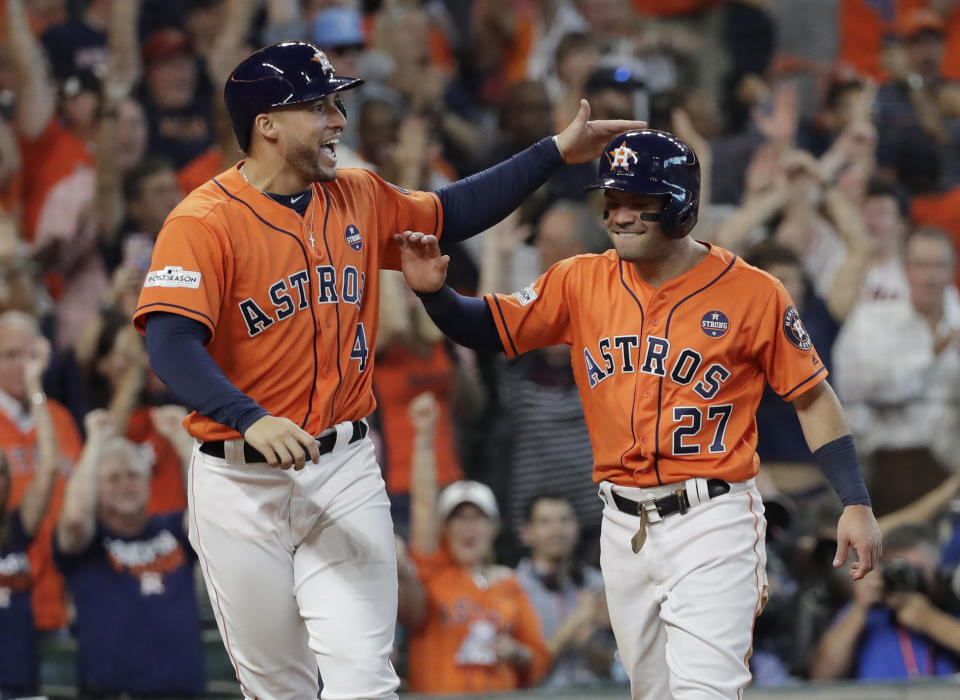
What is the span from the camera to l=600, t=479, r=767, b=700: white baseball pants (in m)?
3.63

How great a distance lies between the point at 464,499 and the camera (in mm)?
5828

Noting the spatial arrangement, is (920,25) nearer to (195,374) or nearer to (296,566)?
(296,566)

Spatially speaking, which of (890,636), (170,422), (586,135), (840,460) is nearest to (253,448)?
(586,135)

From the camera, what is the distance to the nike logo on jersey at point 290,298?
3482 millimetres

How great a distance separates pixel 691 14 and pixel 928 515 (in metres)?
3.69

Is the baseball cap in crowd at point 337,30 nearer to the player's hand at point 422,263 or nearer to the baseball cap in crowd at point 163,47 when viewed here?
the baseball cap in crowd at point 163,47

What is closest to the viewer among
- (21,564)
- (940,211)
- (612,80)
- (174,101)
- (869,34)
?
(21,564)

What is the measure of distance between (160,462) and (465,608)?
1.43 metres

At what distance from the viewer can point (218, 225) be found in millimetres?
3447

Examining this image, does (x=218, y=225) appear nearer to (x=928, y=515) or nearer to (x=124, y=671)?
(x=124, y=671)

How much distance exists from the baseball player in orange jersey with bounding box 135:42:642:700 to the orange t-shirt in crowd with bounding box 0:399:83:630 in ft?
7.52

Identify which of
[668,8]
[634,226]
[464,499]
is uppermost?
[668,8]

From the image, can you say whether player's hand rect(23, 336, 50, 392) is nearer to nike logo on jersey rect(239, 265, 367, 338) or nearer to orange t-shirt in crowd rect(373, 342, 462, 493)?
orange t-shirt in crowd rect(373, 342, 462, 493)

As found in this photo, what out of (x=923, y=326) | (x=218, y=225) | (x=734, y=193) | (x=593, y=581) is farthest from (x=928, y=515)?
(x=218, y=225)
